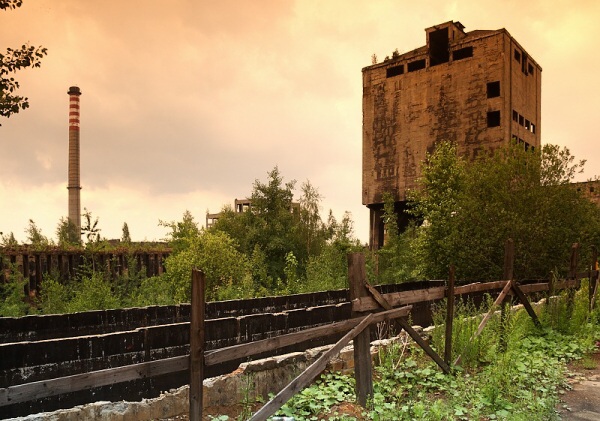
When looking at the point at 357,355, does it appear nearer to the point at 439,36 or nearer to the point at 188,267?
the point at 188,267

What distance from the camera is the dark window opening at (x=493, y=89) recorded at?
29.0 m

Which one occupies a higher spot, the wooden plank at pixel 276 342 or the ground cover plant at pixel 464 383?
the wooden plank at pixel 276 342

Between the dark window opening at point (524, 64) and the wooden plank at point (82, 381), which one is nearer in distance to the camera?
the wooden plank at point (82, 381)

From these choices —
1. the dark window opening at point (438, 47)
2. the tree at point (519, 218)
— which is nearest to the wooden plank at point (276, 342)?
the tree at point (519, 218)

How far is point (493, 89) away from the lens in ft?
96.1

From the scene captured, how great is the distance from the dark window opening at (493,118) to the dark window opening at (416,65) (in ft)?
17.9

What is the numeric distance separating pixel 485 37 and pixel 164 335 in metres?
28.5

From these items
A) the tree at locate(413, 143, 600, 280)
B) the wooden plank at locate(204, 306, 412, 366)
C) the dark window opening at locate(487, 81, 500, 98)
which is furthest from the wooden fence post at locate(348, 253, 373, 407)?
the dark window opening at locate(487, 81, 500, 98)

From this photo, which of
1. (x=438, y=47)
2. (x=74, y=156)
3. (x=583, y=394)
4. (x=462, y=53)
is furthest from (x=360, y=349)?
(x=74, y=156)

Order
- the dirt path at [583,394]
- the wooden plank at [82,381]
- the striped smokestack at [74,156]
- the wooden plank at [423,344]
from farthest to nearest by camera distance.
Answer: the striped smokestack at [74,156] → the wooden plank at [423,344] → the dirt path at [583,394] → the wooden plank at [82,381]

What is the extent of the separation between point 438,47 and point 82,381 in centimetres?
3191

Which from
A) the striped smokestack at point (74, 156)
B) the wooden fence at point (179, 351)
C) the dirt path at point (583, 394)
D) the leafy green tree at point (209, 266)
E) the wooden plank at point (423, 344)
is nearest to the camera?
the wooden fence at point (179, 351)

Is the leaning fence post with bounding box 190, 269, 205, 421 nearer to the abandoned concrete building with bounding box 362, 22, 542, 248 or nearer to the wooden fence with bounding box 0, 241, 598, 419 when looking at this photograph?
the wooden fence with bounding box 0, 241, 598, 419

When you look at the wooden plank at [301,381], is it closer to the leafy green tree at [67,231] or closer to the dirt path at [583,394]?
the dirt path at [583,394]
